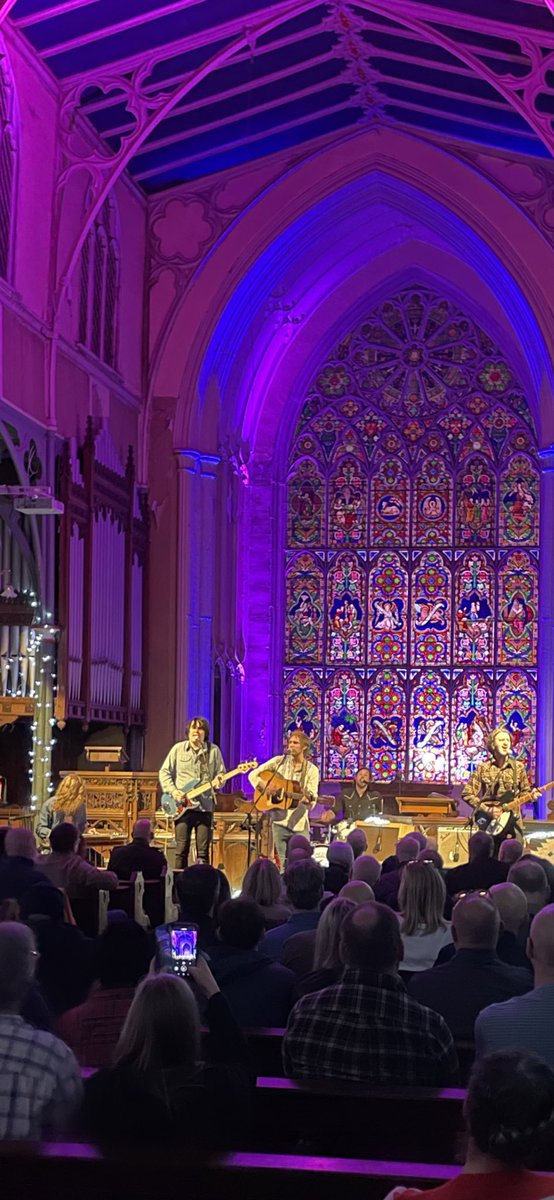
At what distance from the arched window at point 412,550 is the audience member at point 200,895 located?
702 inches

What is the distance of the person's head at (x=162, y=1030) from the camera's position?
375 cm

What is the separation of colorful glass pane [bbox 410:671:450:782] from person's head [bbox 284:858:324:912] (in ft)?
55.3

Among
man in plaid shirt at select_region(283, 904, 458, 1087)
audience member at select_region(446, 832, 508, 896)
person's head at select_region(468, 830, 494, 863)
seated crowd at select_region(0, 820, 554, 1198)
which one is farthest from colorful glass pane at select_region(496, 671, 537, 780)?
man in plaid shirt at select_region(283, 904, 458, 1087)

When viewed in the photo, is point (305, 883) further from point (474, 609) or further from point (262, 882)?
point (474, 609)

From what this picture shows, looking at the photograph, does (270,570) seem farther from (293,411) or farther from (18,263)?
(18,263)

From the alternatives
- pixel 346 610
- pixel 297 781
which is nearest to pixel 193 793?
pixel 297 781

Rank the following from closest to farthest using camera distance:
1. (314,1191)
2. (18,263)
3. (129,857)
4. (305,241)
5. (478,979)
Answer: (314,1191) → (478,979) → (129,857) → (18,263) → (305,241)

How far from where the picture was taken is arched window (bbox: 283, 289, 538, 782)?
24.3m

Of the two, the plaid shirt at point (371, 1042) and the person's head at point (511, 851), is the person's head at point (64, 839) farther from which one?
the plaid shirt at point (371, 1042)

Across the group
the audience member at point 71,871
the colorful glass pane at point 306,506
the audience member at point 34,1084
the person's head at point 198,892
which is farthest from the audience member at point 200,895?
the colorful glass pane at point 306,506

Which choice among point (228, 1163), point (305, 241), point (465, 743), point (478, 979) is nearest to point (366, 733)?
point (465, 743)

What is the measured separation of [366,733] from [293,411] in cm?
497

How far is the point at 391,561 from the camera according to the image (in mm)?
24906

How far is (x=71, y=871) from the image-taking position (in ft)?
27.1
